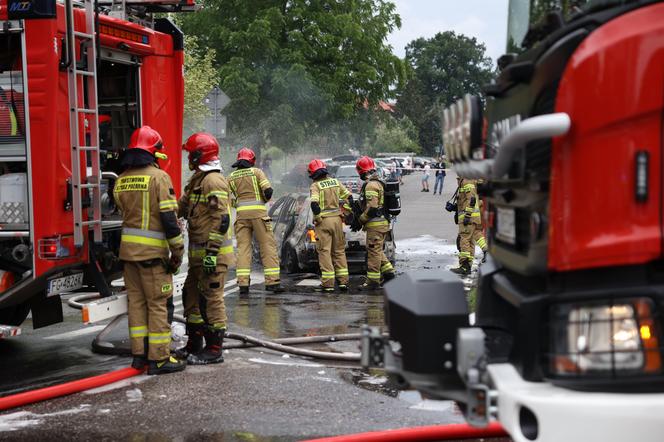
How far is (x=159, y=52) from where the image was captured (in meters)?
7.64

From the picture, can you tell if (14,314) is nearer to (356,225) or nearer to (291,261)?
(356,225)

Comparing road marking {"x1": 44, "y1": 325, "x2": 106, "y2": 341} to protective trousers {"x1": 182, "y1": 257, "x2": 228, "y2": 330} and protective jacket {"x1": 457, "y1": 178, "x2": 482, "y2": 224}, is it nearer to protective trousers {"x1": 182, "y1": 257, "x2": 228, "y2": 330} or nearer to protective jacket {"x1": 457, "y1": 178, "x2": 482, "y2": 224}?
protective trousers {"x1": 182, "y1": 257, "x2": 228, "y2": 330}

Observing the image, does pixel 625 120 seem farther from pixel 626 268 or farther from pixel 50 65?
pixel 50 65

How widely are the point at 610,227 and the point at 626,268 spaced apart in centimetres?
15

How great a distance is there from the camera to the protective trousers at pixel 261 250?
36.4ft

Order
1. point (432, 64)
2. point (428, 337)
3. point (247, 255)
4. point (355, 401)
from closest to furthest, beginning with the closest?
point (428, 337) < point (355, 401) < point (247, 255) < point (432, 64)

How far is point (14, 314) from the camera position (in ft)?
22.3

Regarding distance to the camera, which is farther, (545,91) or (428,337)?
(428,337)

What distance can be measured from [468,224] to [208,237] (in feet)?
22.7

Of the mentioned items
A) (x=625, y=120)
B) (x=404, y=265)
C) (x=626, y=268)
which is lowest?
(x=404, y=265)

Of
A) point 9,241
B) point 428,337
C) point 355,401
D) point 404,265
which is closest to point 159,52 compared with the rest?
point 9,241

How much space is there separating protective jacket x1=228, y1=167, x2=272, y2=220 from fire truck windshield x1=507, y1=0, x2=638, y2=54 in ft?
24.0

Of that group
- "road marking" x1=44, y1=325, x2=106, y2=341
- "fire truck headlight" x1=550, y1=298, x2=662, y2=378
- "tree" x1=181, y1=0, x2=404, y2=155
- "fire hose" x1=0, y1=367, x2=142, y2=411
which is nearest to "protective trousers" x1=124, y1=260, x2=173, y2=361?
"fire hose" x1=0, y1=367, x2=142, y2=411

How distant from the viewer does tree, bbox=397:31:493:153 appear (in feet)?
277
